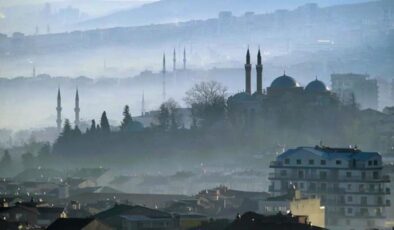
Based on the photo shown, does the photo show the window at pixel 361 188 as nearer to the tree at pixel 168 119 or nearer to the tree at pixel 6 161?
the tree at pixel 6 161

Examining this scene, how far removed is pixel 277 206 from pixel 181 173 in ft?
130

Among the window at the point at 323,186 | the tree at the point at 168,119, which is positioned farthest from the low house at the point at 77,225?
the tree at the point at 168,119

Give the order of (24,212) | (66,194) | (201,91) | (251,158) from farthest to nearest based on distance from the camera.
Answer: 1. (201,91)
2. (251,158)
3. (66,194)
4. (24,212)

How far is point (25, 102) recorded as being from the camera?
194 meters

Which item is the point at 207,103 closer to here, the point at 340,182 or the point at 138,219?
the point at 340,182

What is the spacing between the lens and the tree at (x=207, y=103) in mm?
143875

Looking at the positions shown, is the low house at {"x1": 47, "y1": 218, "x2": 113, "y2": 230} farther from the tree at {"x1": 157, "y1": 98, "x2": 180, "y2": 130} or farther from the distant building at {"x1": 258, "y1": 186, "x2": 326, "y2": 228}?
the tree at {"x1": 157, "y1": 98, "x2": 180, "y2": 130}

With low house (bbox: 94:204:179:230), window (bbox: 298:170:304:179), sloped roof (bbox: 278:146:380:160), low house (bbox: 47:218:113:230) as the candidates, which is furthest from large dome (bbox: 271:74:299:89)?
low house (bbox: 47:218:113:230)

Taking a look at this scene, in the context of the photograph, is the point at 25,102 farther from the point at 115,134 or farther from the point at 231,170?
the point at 231,170

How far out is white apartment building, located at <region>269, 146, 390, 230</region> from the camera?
87.5 m

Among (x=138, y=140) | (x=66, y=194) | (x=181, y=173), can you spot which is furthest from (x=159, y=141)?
(x=66, y=194)

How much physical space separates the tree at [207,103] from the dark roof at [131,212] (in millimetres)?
63765

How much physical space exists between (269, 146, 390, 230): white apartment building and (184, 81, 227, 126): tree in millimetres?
49569

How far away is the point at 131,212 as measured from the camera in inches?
3027
